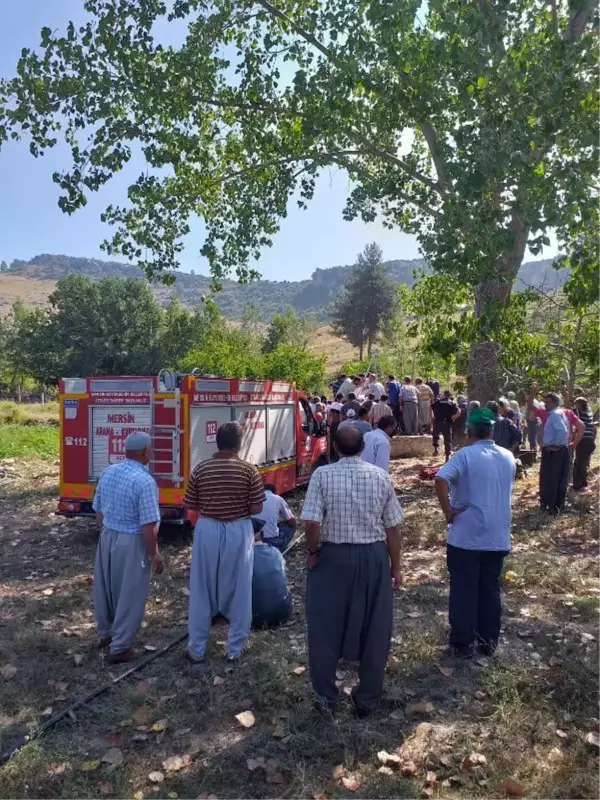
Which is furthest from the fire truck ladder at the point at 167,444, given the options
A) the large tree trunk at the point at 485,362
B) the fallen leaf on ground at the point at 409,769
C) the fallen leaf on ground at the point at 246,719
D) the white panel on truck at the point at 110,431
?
the large tree trunk at the point at 485,362

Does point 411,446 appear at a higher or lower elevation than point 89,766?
lower

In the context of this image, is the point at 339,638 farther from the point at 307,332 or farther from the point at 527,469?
the point at 307,332

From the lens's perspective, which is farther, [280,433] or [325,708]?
[280,433]

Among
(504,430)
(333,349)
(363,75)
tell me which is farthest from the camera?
(333,349)

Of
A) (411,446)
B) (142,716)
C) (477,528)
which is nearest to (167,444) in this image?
(142,716)

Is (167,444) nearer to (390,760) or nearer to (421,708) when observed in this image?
(421,708)

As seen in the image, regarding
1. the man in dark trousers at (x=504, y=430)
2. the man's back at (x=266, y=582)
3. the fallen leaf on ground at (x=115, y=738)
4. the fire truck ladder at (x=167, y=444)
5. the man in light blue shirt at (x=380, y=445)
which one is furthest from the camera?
the man in dark trousers at (x=504, y=430)

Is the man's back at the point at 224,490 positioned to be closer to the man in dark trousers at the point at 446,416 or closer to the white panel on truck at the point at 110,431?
the white panel on truck at the point at 110,431

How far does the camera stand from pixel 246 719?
490 cm

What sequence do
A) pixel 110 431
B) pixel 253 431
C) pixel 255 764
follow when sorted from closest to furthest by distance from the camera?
1. pixel 255 764
2. pixel 110 431
3. pixel 253 431

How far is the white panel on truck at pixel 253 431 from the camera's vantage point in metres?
11.2

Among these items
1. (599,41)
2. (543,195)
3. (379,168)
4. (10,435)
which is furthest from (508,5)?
(10,435)

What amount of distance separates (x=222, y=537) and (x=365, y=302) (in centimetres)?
6828

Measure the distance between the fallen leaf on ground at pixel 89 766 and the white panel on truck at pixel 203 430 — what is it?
17.8 feet
